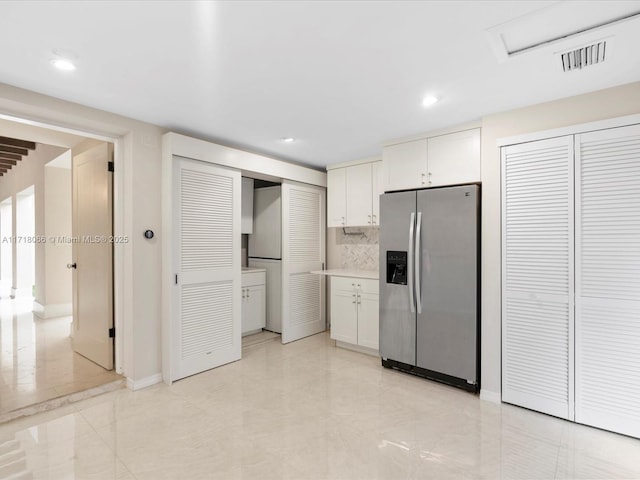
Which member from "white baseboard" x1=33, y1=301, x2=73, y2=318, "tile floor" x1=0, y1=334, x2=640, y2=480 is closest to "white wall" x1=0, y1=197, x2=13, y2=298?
"white baseboard" x1=33, y1=301, x2=73, y2=318

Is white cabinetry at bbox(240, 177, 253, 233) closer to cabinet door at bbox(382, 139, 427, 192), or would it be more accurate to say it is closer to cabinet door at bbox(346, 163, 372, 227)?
cabinet door at bbox(346, 163, 372, 227)

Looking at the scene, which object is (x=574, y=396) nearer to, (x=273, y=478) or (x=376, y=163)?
(x=273, y=478)

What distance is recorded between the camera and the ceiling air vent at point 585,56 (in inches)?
75.3

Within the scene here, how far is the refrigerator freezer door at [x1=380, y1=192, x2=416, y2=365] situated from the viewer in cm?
333

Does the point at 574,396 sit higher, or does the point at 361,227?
the point at 361,227

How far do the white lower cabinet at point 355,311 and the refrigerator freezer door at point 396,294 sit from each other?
371 millimetres

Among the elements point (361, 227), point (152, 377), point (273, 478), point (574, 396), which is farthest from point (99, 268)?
point (574, 396)

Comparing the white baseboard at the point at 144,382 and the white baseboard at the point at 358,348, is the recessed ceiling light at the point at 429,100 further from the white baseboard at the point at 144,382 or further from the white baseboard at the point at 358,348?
the white baseboard at the point at 144,382

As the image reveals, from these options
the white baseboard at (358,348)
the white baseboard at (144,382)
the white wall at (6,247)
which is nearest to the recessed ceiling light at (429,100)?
the white baseboard at (358,348)

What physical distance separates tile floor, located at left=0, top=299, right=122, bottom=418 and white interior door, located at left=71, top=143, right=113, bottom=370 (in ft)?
0.55

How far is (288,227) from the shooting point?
439cm

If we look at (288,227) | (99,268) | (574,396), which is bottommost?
(574,396)

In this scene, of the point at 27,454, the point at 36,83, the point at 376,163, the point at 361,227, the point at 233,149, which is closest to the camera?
the point at 27,454

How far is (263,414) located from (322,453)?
650 mm
